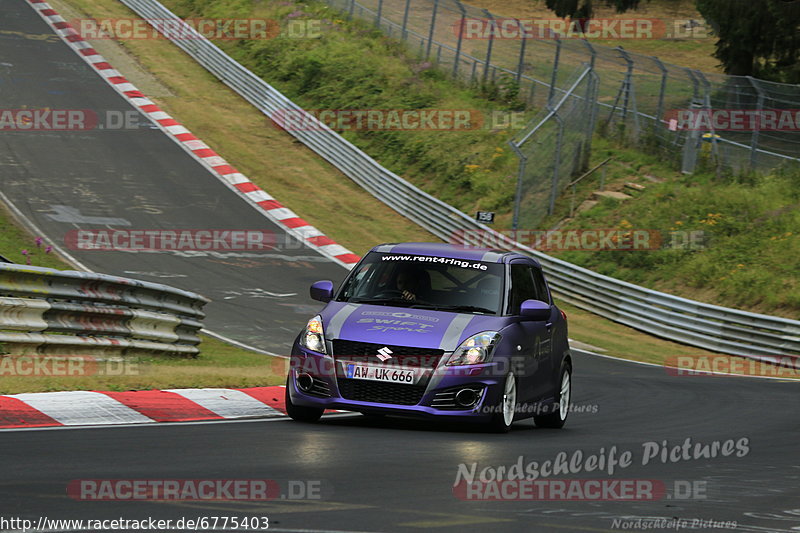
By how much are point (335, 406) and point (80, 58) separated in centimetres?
3280

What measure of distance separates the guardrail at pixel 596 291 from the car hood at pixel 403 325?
1464cm

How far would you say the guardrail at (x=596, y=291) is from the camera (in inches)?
933

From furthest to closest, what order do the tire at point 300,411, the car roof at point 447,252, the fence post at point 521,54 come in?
the fence post at point 521,54 → the car roof at point 447,252 → the tire at point 300,411

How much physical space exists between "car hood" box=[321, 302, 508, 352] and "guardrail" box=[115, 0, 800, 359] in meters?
14.6

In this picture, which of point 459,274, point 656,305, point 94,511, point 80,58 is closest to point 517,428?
point 459,274

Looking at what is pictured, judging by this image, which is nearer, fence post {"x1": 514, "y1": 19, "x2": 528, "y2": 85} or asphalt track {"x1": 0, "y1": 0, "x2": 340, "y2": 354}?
asphalt track {"x1": 0, "y1": 0, "x2": 340, "y2": 354}

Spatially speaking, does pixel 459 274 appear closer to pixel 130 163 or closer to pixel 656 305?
pixel 656 305

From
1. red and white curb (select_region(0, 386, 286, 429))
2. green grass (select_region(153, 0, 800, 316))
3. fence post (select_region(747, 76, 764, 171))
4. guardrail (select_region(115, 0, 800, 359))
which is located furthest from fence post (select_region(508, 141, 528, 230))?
red and white curb (select_region(0, 386, 286, 429))

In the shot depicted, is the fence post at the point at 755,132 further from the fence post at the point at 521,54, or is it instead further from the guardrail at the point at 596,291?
the fence post at the point at 521,54

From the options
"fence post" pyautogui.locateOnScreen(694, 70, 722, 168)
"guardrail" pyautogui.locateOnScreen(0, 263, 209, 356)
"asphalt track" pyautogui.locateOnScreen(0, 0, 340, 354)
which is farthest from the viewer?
"fence post" pyautogui.locateOnScreen(694, 70, 722, 168)

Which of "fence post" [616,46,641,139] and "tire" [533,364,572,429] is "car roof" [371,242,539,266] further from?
"fence post" [616,46,641,139]

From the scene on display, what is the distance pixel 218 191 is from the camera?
99.2 ft

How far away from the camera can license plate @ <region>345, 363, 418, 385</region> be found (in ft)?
31.6

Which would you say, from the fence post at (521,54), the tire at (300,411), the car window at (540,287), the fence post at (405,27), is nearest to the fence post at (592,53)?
the fence post at (521,54)
